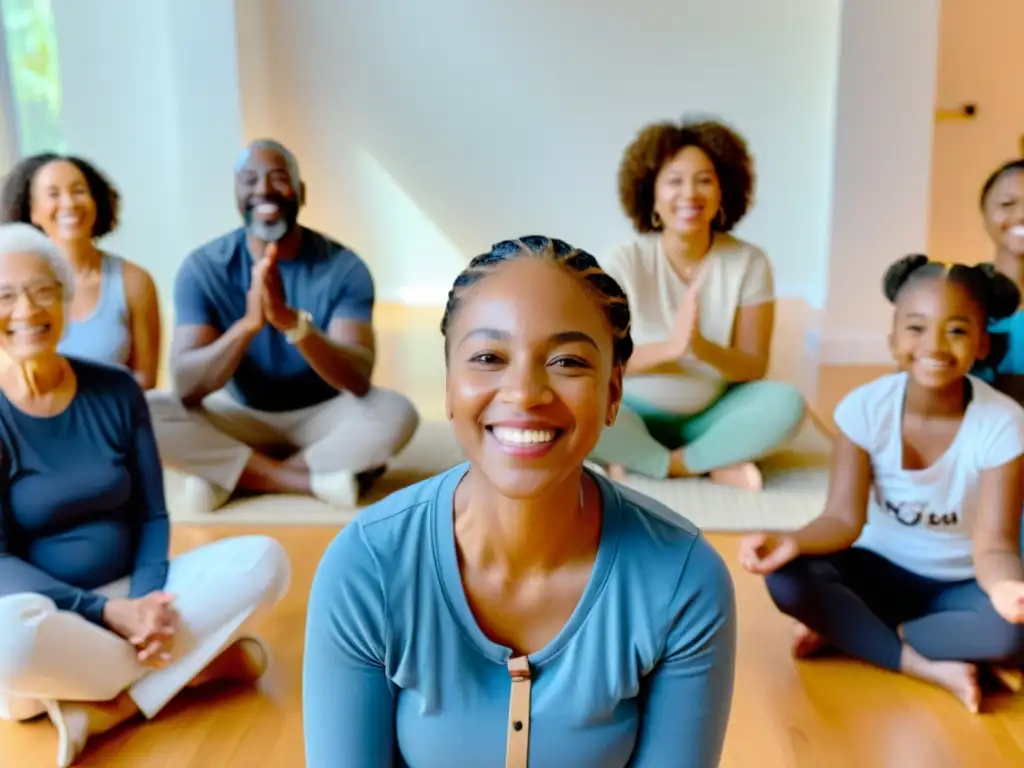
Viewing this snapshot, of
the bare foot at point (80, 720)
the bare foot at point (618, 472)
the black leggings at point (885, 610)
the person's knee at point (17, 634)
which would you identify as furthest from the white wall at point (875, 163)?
the person's knee at point (17, 634)

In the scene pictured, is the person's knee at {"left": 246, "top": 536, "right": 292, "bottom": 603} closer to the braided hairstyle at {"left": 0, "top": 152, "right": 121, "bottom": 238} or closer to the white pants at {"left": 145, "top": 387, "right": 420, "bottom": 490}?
the white pants at {"left": 145, "top": 387, "right": 420, "bottom": 490}

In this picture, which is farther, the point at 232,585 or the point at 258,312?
the point at 258,312

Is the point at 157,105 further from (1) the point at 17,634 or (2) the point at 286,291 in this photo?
(1) the point at 17,634

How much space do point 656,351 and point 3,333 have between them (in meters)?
1.55

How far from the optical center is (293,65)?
498cm

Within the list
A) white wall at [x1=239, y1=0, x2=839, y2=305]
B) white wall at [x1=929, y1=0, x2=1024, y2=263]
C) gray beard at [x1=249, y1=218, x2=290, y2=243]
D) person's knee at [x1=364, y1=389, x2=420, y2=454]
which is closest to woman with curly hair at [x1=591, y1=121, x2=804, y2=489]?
person's knee at [x1=364, y1=389, x2=420, y2=454]

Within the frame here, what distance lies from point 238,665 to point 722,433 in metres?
1.42

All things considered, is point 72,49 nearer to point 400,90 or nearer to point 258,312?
point 400,90

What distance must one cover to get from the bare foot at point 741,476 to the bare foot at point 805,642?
837 mm

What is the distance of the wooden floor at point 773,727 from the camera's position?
1522mm

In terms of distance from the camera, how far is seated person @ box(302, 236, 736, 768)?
3.03 feet

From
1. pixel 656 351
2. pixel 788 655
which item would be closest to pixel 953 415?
pixel 788 655

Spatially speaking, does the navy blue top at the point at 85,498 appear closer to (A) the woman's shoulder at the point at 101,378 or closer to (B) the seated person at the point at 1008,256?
(A) the woman's shoulder at the point at 101,378

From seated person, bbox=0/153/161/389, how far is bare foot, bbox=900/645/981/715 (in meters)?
1.73
